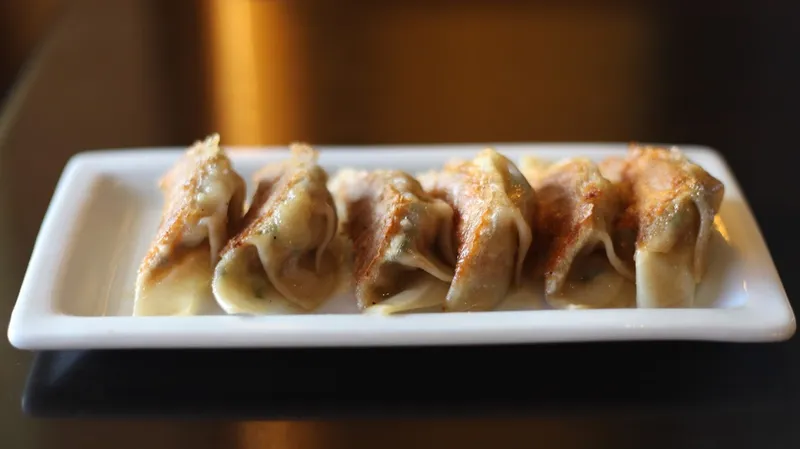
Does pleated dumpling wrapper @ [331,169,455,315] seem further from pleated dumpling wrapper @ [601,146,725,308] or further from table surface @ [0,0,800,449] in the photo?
pleated dumpling wrapper @ [601,146,725,308]

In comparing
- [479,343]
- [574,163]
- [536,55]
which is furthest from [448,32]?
[479,343]

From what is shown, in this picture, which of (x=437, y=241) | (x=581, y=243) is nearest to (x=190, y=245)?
(x=437, y=241)

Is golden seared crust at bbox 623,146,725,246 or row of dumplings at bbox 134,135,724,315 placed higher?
golden seared crust at bbox 623,146,725,246

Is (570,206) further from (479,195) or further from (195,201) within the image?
(195,201)

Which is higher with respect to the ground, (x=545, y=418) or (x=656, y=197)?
(x=656, y=197)

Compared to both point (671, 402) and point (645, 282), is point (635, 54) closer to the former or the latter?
point (645, 282)

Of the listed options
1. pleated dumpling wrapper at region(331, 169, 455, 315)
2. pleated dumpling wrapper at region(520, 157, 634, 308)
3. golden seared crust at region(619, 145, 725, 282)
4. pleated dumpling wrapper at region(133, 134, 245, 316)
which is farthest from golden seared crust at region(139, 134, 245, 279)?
golden seared crust at region(619, 145, 725, 282)

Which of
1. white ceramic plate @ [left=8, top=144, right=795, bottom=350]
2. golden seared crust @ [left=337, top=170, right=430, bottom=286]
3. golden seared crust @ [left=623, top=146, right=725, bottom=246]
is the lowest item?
white ceramic plate @ [left=8, top=144, right=795, bottom=350]

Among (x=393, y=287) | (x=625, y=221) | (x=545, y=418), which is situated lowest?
(x=545, y=418)
